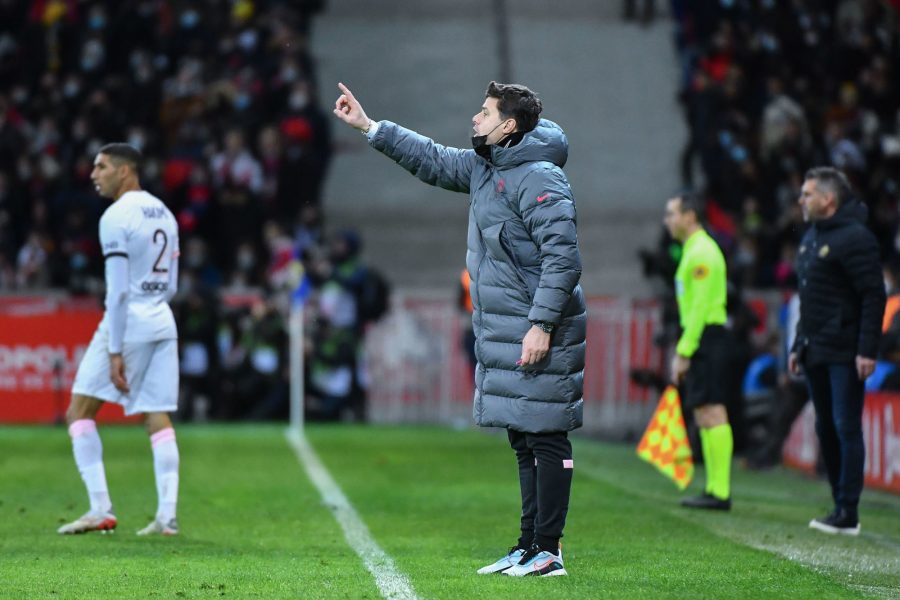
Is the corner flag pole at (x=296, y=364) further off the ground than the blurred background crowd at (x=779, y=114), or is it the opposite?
the blurred background crowd at (x=779, y=114)

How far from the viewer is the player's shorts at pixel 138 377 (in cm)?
959

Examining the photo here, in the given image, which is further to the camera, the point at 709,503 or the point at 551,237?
the point at 709,503

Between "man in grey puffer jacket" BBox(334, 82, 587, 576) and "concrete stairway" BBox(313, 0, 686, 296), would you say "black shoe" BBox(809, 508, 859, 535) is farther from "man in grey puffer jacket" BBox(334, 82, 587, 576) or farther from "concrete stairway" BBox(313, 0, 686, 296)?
"concrete stairway" BBox(313, 0, 686, 296)

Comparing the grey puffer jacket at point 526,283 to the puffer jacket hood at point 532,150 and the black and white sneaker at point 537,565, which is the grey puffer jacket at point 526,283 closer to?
the puffer jacket hood at point 532,150

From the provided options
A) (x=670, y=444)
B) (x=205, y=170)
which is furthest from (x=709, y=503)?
(x=205, y=170)

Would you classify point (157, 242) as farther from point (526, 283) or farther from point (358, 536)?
point (526, 283)

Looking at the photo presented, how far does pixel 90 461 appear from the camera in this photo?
31.8 ft

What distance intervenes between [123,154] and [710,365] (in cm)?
404

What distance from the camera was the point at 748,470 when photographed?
611 inches

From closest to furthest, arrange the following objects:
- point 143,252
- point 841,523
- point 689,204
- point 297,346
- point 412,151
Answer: point 412,151 → point 143,252 → point 841,523 → point 689,204 → point 297,346

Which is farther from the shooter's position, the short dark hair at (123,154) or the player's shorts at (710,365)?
the player's shorts at (710,365)

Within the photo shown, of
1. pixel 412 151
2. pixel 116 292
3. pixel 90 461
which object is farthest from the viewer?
pixel 90 461

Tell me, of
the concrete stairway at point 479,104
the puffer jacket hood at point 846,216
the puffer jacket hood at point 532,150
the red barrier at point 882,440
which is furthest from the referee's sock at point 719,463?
the concrete stairway at point 479,104

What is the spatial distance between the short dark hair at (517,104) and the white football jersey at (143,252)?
8.22 feet
